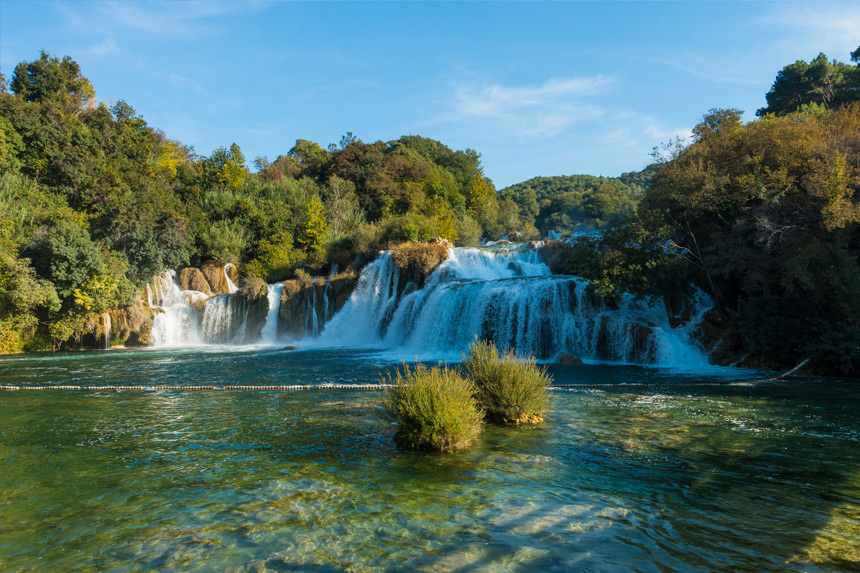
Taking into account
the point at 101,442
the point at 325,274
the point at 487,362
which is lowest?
the point at 101,442

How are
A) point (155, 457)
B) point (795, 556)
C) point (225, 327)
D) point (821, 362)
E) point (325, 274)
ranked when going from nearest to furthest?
1. point (795, 556)
2. point (155, 457)
3. point (821, 362)
4. point (225, 327)
5. point (325, 274)

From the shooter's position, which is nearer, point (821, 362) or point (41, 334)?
point (821, 362)

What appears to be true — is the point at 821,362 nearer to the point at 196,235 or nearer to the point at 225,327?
the point at 225,327

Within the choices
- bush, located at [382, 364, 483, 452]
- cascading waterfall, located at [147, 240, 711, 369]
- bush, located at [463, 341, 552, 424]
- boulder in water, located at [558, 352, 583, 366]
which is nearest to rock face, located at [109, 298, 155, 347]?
cascading waterfall, located at [147, 240, 711, 369]

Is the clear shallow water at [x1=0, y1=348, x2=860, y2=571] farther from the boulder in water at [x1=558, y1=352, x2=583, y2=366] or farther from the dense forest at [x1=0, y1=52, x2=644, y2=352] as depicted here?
the dense forest at [x1=0, y1=52, x2=644, y2=352]

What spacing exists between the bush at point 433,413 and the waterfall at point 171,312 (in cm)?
2646

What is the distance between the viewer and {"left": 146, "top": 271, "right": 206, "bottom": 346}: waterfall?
96.1 ft

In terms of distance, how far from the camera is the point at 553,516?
4883 mm

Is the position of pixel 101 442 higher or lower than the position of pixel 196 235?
lower

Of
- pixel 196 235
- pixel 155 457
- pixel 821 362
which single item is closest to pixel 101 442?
pixel 155 457

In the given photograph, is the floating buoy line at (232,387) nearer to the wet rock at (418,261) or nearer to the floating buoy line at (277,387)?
the floating buoy line at (277,387)

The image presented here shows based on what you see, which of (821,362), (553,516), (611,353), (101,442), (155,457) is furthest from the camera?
(611,353)

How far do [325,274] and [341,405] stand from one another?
2619cm

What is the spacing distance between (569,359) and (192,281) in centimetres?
2597
